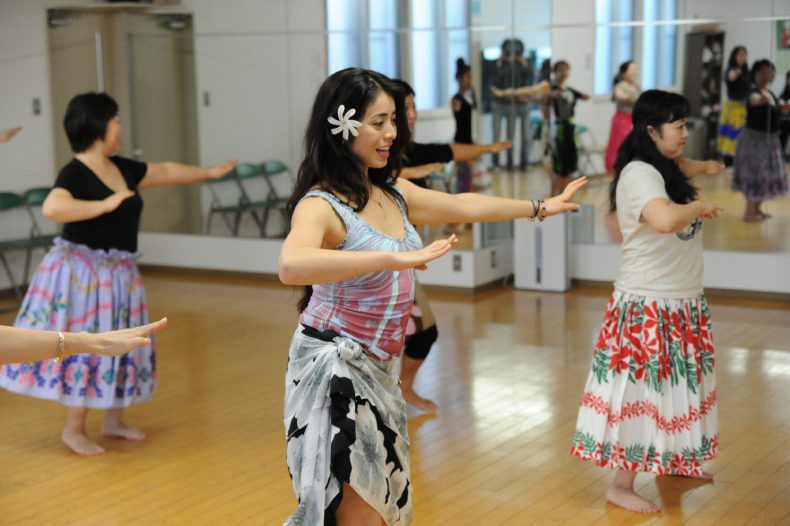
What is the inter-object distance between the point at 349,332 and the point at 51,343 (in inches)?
28.8

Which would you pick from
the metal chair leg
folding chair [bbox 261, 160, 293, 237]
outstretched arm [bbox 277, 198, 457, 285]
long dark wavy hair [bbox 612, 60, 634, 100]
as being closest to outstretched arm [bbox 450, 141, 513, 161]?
long dark wavy hair [bbox 612, 60, 634, 100]

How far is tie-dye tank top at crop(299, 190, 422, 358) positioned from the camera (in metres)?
2.81

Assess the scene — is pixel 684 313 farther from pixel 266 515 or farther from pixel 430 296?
pixel 430 296

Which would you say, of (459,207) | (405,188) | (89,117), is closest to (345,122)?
(405,188)

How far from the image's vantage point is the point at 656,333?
4.10 metres

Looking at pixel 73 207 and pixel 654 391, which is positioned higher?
pixel 73 207

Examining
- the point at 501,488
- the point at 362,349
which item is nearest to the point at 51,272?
the point at 501,488

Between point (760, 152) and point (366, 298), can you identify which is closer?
point (366, 298)

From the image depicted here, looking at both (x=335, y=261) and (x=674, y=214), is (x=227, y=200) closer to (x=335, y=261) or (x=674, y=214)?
(x=674, y=214)

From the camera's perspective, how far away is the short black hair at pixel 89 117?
5035 millimetres

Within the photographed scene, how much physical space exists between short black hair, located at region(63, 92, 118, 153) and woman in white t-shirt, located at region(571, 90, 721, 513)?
233cm

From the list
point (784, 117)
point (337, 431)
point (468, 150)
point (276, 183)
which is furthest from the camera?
point (276, 183)

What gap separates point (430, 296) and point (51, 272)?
167 inches

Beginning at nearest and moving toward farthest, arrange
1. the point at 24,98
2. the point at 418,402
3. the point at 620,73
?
the point at 418,402 → the point at 620,73 → the point at 24,98
